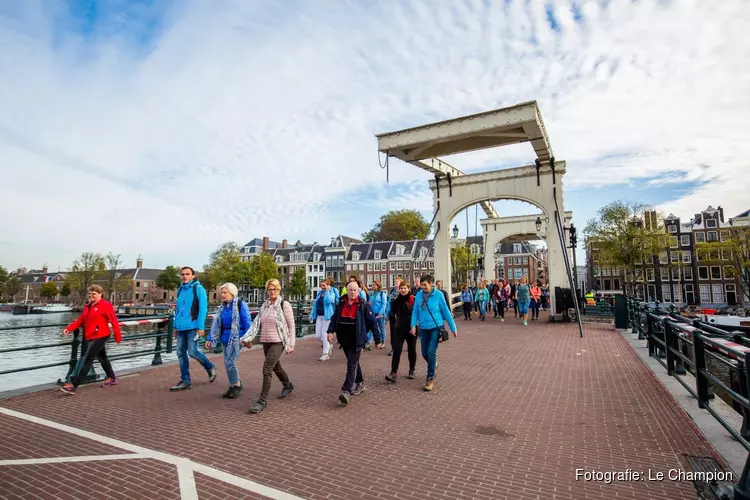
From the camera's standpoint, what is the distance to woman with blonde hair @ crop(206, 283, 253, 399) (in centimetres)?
569

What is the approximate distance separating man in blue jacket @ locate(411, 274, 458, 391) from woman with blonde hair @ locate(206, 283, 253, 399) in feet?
8.22

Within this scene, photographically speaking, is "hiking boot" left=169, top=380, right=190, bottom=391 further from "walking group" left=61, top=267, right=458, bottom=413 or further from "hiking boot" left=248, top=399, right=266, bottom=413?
"hiking boot" left=248, top=399, right=266, bottom=413

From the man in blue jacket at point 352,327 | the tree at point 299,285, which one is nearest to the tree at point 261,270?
the tree at point 299,285

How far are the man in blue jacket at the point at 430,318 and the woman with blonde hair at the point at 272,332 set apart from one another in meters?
1.99

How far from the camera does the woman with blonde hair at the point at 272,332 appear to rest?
510cm

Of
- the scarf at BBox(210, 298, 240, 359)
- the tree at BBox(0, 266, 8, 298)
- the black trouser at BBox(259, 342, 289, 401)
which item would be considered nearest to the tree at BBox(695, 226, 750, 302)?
the black trouser at BBox(259, 342, 289, 401)

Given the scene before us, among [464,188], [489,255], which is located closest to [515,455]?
[464,188]

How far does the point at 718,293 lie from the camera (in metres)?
43.8

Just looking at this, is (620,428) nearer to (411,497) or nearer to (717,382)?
(717,382)

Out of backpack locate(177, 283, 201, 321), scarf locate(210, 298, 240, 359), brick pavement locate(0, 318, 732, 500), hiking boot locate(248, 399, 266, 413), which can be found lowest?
brick pavement locate(0, 318, 732, 500)

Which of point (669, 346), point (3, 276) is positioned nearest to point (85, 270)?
point (3, 276)

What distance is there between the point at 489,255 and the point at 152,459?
23.4 meters

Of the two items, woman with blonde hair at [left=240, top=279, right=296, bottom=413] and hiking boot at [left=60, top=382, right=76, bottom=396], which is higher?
woman with blonde hair at [left=240, top=279, right=296, bottom=413]

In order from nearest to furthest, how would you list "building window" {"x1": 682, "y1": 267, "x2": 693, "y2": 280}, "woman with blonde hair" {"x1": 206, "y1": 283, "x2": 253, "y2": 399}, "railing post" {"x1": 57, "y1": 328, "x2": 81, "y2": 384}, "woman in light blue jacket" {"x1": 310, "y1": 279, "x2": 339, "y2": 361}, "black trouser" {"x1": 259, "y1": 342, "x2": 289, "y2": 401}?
"black trouser" {"x1": 259, "y1": 342, "x2": 289, "y2": 401}, "woman with blonde hair" {"x1": 206, "y1": 283, "x2": 253, "y2": 399}, "railing post" {"x1": 57, "y1": 328, "x2": 81, "y2": 384}, "woman in light blue jacket" {"x1": 310, "y1": 279, "x2": 339, "y2": 361}, "building window" {"x1": 682, "y1": 267, "x2": 693, "y2": 280}
